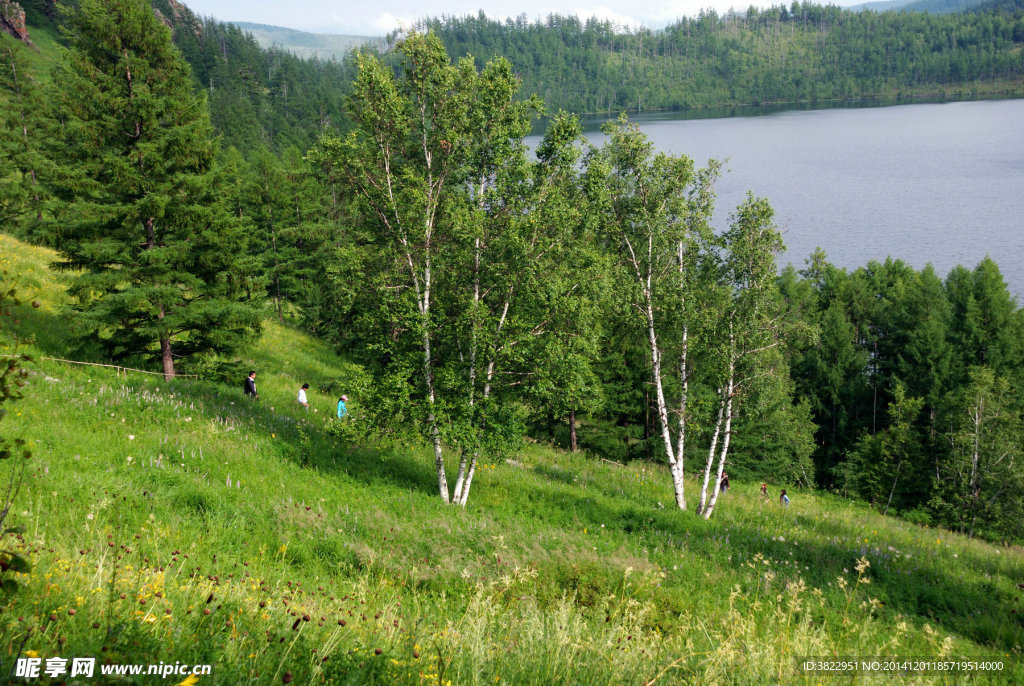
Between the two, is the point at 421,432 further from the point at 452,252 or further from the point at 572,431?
the point at 572,431

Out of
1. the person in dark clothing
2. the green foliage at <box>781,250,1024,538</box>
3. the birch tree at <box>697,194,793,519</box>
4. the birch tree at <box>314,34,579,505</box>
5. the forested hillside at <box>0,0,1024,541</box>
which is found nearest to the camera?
the birch tree at <box>314,34,579,505</box>

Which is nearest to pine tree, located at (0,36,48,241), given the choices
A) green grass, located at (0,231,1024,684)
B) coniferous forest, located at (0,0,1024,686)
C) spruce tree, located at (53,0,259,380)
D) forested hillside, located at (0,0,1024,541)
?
coniferous forest, located at (0,0,1024,686)

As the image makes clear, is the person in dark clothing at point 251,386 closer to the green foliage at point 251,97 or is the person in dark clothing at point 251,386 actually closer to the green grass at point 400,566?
the green grass at point 400,566

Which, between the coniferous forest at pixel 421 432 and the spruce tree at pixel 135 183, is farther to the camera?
the spruce tree at pixel 135 183

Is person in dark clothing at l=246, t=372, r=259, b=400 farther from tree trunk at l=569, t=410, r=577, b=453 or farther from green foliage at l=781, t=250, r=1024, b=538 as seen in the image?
green foliage at l=781, t=250, r=1024, b=538

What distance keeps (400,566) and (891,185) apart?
405 ft

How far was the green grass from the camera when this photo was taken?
16.9 ft

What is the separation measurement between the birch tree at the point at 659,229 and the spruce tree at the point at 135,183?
44.0ft

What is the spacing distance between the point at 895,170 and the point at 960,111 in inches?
4724

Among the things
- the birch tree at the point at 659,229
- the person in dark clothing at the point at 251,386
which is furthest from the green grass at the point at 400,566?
the birch tree at the point at 659,229

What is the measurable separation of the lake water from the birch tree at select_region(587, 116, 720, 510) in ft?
113

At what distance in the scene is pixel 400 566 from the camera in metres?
10.2

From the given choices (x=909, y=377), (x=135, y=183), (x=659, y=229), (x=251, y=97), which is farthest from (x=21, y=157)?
(x=251, y=97)

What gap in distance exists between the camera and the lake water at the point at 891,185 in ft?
241
